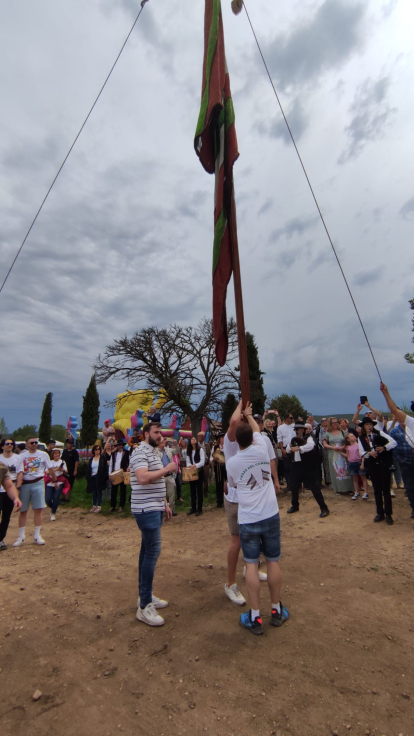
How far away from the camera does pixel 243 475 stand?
11.7ft

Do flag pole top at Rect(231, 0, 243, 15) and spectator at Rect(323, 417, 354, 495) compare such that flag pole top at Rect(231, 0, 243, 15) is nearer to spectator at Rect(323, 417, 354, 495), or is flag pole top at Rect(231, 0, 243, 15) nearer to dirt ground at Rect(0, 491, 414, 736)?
dirt ground at Rect(0, 491, 414, 736)

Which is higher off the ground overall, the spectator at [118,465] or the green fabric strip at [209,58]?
the green fabric strip at [209,58]

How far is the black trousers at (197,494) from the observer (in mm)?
9062

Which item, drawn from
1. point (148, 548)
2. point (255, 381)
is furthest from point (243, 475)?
point (255, 381)

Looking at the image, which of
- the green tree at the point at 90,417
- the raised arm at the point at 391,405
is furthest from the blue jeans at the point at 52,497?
the green tree at the point at 90,417

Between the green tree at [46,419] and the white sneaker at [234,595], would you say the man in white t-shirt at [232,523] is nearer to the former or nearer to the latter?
the white sneaker at [234,595]

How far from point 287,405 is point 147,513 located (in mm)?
38010

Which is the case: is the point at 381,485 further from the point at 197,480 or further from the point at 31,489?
the point at 31,489

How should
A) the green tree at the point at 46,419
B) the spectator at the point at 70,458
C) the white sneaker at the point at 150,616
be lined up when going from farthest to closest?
the green tree at the point at 46,419
the spectator at the point at 70,458
the white sneaker at the point at 150,616

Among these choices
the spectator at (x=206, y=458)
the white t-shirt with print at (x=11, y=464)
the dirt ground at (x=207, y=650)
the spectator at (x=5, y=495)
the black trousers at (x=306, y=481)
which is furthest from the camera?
the spectator at (x=206, y=458)

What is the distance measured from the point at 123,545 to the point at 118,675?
394 cm

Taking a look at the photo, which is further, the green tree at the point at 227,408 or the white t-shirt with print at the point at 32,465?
the green tree at the point at 227,408

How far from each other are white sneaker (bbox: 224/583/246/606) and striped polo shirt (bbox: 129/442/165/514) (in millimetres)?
1340

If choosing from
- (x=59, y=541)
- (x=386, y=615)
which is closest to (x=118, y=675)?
(x=386, y=615)
